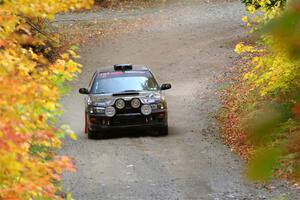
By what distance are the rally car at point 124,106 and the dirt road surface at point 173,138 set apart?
0.36 meters

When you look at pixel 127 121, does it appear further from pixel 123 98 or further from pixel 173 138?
pixel 173 138

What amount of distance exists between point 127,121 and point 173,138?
1.24 metres

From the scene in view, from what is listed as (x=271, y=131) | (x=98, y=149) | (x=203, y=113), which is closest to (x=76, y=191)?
(x=98, y=149)

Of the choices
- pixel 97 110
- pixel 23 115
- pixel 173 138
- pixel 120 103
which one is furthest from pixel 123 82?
pixel 23 115

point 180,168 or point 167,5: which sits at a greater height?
point 167,5

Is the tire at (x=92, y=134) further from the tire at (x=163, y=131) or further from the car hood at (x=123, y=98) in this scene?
the tire at (x=163, y=131)

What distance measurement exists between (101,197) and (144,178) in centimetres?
135

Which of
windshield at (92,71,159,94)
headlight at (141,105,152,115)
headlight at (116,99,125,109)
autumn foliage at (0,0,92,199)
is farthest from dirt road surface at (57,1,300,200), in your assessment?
autumn foliage at (0,0,92,199)

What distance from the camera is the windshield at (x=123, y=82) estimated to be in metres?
15.5

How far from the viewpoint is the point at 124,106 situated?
587 inches

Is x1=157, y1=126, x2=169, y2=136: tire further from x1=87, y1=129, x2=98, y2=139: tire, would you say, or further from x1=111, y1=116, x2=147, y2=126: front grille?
x1=87, y1=129, x2=98, y2=139: tire

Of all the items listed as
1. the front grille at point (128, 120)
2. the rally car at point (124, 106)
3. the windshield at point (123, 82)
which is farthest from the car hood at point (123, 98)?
the front grille at point (128, 120)

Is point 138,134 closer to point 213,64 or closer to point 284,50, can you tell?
point 213,64

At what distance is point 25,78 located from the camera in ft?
18.4
